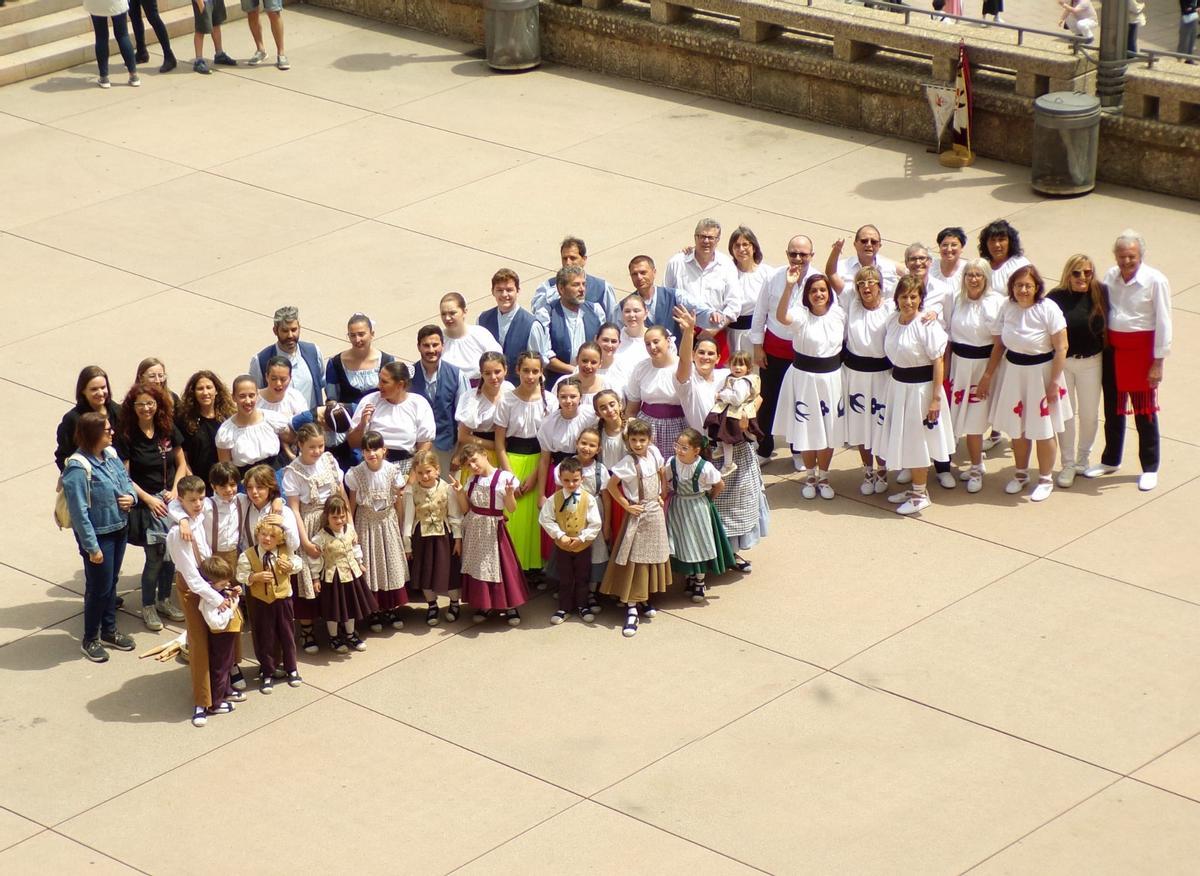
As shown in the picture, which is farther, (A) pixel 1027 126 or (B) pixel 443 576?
(A) pixel 1027 126

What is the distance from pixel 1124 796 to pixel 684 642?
96.2 inches

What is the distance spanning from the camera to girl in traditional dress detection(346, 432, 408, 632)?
10102mm

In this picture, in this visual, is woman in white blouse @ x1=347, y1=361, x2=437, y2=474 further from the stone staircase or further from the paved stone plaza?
the stone staircase

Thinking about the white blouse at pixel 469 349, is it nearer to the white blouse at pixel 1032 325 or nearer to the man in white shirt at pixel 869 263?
the man in white shirt at pixel 869 263

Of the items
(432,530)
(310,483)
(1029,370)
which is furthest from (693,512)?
(1029,370)

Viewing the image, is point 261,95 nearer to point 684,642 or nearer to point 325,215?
point 325,215

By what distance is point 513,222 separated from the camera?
15922 mm

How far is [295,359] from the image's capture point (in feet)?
35.6

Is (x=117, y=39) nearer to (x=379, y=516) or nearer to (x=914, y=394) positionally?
(x=379, y=516)

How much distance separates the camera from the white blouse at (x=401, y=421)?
10.4 m

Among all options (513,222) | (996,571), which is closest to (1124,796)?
(996,571)

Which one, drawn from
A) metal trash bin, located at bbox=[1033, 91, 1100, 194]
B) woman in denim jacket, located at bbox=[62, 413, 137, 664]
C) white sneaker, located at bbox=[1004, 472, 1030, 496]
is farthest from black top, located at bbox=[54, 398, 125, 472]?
metal trash bin, located at bbox=[1033, 91, 1100, 194]

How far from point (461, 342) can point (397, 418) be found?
3.20 feet

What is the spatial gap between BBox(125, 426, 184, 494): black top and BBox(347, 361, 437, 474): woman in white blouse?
928 millimetres
